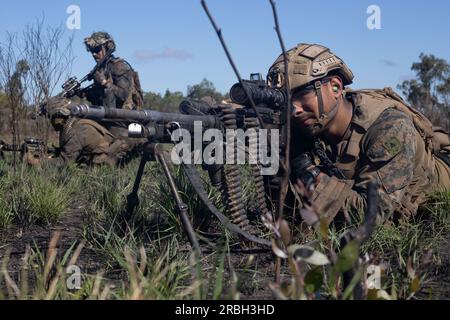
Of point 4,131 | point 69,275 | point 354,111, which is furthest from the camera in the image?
point 4,131

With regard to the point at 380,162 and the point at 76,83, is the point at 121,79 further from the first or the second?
the point at 380,162

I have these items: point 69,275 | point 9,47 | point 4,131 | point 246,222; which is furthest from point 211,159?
point 4,131

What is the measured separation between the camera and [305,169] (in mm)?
4234

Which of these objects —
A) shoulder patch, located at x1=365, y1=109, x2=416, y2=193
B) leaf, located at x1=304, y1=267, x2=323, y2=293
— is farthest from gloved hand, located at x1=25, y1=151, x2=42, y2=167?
leaf, located at x1=304, y1=267, x2=323, y2=293

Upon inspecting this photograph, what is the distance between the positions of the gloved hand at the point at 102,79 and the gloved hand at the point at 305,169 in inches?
227

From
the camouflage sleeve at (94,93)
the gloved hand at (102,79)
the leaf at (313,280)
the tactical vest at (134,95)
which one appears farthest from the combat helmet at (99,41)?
the leaf at (313,280)

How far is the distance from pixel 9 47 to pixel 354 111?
15.3 feet

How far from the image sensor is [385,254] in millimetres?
3666

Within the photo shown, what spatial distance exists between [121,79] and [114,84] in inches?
5.6

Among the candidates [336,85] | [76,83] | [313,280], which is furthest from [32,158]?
[313,280]

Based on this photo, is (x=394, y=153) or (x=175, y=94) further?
(x=175, y=94)

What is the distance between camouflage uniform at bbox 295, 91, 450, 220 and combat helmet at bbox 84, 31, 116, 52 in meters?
6.17

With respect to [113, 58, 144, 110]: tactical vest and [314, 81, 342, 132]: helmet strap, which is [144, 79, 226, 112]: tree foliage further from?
[314, 81, 342, 132]: helmet strap
